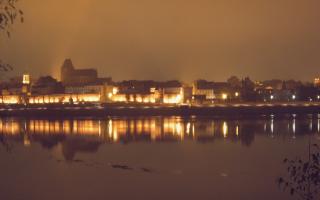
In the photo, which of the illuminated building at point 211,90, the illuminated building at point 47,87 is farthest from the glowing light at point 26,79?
the illuminated building at point 211,90

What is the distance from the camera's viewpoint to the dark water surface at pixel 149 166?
12.6 metres

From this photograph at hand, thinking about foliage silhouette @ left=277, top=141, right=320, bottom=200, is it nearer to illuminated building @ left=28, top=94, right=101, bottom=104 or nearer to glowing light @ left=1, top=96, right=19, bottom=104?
illuminated building @ left=28, top=94, right=101, bottom=104

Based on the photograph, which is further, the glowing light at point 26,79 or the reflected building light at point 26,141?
the glowing light at point 26,79

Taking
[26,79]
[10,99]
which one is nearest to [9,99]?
[10,99]

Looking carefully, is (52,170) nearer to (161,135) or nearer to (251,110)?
(161,135)

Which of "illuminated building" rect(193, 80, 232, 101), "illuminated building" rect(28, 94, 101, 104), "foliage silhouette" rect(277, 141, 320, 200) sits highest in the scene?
"illuminated building" rect(193, 80, 232, 101)

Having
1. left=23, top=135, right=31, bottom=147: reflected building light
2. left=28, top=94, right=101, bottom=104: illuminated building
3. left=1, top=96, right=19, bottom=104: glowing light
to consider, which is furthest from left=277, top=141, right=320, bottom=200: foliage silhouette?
left=1, top=96, right=19, bottom=104: glowing light

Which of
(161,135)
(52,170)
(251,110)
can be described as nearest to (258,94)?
(251,110)

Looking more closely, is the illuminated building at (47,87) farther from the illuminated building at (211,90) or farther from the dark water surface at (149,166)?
the dark water surface at (149,166)

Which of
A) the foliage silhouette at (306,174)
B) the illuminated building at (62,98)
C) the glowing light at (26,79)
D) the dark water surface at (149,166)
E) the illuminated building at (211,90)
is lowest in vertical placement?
the dark water surface at (149,166)

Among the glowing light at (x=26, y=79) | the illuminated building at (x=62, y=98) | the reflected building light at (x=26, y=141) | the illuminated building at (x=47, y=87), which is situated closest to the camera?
the reflected building light at (x=26, y=141)

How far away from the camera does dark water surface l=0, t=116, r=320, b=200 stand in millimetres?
12617

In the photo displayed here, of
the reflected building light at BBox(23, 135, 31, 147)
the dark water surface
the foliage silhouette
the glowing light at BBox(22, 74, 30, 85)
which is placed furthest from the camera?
the glowing light at BBox(22, 74, 30, 85)

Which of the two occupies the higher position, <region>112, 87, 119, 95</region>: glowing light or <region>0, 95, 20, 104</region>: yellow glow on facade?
<region>112, 87, 119, 95</region>: glowing light
